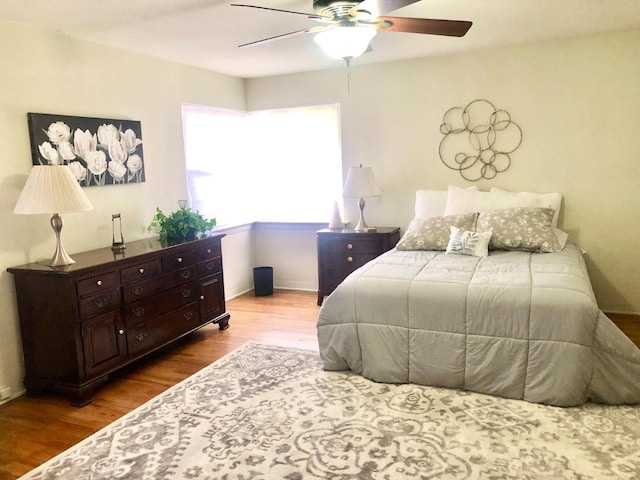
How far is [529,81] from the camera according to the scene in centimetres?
429

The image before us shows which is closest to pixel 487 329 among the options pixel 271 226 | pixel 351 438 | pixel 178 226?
pixel 351 438

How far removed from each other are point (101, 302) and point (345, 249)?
231 centimetres

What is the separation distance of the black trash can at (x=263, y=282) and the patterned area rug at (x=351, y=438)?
2226 millimetres

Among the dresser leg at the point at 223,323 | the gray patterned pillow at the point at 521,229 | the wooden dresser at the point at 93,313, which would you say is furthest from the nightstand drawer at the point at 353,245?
the wooden dresser at the point at 93,313

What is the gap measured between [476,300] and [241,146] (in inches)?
137

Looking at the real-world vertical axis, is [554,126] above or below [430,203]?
above

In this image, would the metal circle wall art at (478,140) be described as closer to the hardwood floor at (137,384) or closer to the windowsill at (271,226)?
the windowsill at (271,226)

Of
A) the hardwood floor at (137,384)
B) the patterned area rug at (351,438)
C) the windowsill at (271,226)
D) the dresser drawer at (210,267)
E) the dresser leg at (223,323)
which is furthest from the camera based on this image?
the windowsill at (271,226)

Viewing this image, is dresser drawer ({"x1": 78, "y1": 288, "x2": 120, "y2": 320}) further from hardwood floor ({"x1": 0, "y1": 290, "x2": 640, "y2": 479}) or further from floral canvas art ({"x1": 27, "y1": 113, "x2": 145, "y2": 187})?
floral canvas art ({"x1": 27, "y1": 113, "x2": 145, "y2": 187})

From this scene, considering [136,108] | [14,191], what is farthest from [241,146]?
[14,191]

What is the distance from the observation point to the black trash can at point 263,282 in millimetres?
5301

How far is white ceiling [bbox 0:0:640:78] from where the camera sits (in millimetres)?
2867

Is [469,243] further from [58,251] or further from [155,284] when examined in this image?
[58,251]

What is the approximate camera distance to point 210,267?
4168 mm
